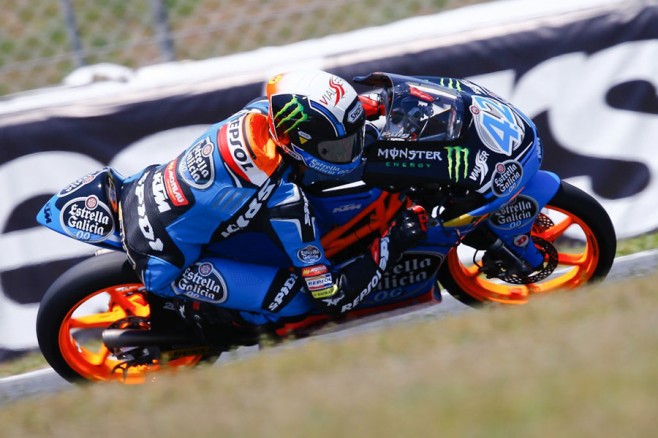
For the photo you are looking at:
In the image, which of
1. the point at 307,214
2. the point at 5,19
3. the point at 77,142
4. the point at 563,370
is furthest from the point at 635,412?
the point at 5,19

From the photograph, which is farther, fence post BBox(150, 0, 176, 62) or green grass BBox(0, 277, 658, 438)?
fence post BBox(150, 0, 176, 62)

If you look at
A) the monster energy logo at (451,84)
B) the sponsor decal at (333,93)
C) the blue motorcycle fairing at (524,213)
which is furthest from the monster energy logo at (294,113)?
the blue motorcycle fairing at (524,213)

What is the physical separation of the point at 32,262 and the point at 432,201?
2.65 meters

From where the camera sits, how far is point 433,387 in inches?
137

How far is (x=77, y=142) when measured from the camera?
6.23m

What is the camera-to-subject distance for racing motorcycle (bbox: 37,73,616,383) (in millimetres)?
4848

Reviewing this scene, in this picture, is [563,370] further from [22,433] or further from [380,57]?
[380,57]

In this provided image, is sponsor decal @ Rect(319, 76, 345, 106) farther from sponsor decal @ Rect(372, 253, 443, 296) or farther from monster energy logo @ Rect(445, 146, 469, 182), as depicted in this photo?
sponsor decal @ Rect(372, 253, 443, 296)

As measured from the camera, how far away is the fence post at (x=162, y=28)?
679 cm

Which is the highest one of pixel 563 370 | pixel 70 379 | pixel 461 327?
pixel 563 370

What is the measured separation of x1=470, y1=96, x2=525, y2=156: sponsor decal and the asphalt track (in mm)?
957

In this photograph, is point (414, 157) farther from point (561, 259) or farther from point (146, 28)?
point (146, 28)

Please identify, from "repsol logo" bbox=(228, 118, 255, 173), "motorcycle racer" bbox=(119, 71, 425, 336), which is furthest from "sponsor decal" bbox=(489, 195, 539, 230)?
"repsol logo" bbox=(228, 118, 255, 173)

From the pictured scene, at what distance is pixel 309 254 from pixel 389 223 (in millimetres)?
477
